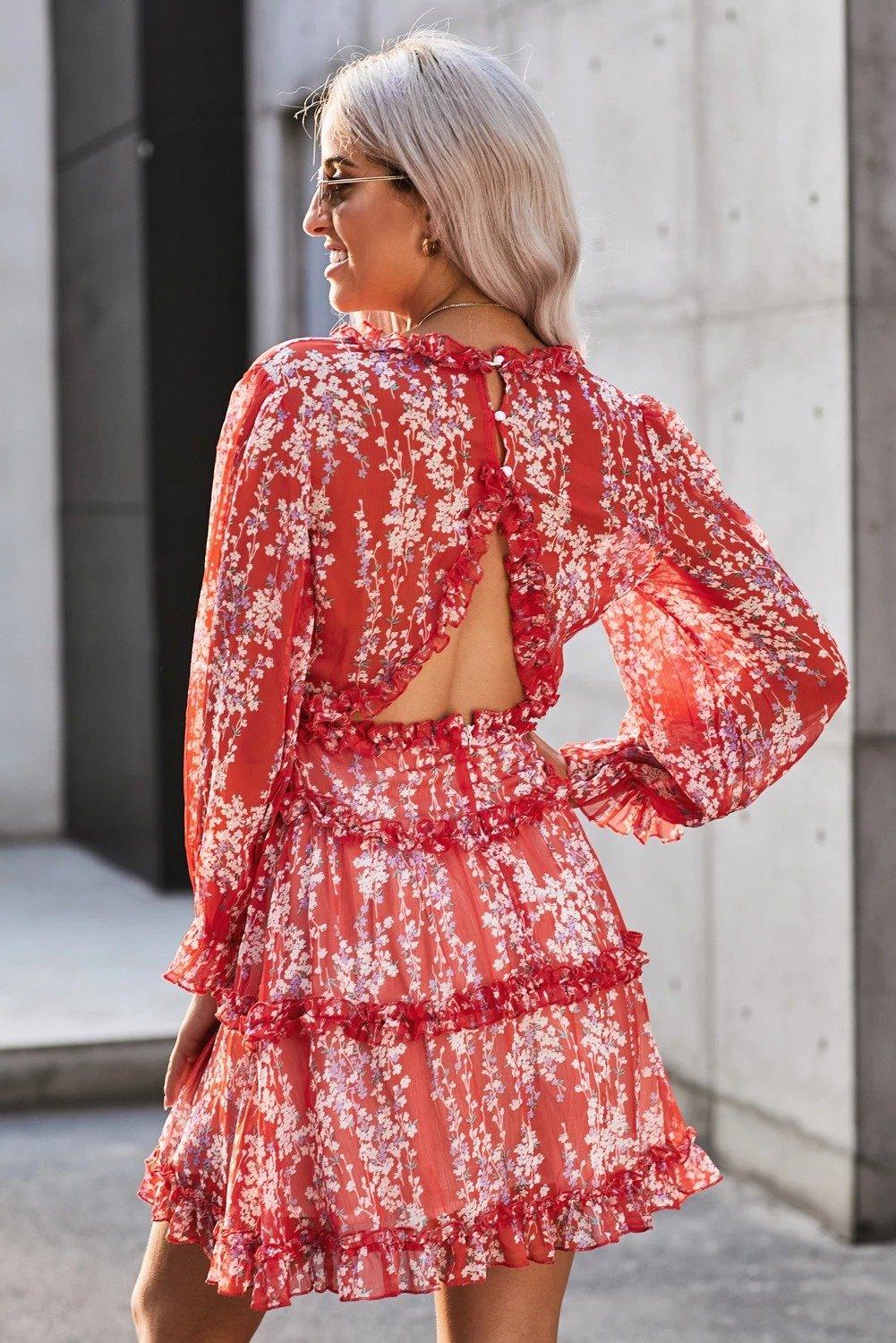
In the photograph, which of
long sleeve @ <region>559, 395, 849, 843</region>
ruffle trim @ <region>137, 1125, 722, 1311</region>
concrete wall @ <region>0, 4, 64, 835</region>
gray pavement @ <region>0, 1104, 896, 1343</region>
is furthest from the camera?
concrete wall @ <region>0, 4, 64, 835</region>

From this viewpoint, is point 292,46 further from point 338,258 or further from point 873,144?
point 338,258

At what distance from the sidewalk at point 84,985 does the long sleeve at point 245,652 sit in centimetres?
342

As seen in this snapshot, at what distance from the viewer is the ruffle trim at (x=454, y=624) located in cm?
207

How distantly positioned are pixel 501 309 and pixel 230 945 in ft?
2.32

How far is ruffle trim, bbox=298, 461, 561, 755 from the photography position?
207cm

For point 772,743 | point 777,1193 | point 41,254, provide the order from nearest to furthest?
point 772,743 → point 777,1193 → point 41,254

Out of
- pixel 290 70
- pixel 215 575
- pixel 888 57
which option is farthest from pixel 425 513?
pixel 290 70

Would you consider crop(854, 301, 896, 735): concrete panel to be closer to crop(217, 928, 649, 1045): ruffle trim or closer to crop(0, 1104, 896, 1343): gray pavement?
crop(0, 1104, 896, 1343): gray pavement

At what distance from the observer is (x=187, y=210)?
766 cm

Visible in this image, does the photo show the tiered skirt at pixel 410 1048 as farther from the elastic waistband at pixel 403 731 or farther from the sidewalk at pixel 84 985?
the sidewalk at pixel 84 985

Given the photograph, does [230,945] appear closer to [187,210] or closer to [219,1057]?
[219,1057]

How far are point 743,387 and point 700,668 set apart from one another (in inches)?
82.8

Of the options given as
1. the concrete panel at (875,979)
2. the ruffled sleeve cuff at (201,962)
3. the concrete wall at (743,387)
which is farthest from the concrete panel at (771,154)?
the ruffled sleeve cuff at (201,962)

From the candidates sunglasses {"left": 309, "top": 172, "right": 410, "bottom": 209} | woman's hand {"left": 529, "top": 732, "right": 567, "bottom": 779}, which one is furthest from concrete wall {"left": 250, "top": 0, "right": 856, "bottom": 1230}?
sunglasses {"left": 309, "top": 172, "right": 410, "bottom": 209}
